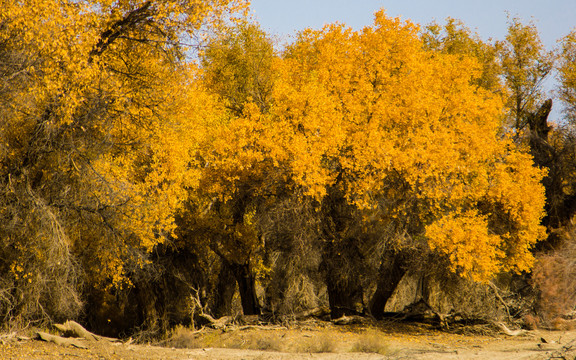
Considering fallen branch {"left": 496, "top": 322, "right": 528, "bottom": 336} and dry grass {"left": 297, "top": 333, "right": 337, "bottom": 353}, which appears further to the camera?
fallen branch {"left": 496, "top": 322, "right": 528, "bottom": 336}

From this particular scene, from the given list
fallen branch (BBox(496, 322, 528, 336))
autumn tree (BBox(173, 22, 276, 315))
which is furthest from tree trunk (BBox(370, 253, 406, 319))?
autumn tree (BBox(173, 22, 276, 315))

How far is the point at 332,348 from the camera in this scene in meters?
14.1

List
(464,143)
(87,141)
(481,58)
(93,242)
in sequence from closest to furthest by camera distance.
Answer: (87,141) < (93,242) < (464,143) < (481,58)

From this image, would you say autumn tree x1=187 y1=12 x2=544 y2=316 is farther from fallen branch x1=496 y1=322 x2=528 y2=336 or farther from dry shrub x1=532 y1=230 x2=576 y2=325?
fallen branch x1=496 y1=322 x2=528 y2=336

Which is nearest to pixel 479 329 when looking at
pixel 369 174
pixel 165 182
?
pixel 369 174

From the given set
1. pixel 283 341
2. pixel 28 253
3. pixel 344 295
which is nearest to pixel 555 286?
pixel 344 295

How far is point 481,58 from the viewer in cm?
3191

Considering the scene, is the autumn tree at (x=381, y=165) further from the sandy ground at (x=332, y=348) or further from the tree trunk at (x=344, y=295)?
the sandy ground at (x=332, y=348)

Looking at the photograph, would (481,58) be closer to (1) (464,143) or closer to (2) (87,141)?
(1) (464,143)

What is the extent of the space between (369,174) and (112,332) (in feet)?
44.6

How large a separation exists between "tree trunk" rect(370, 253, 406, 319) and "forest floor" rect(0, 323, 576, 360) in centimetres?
187

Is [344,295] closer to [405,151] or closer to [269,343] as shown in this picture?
[405,151]

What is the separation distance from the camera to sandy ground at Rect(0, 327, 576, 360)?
11.9m

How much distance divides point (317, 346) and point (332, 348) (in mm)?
372
